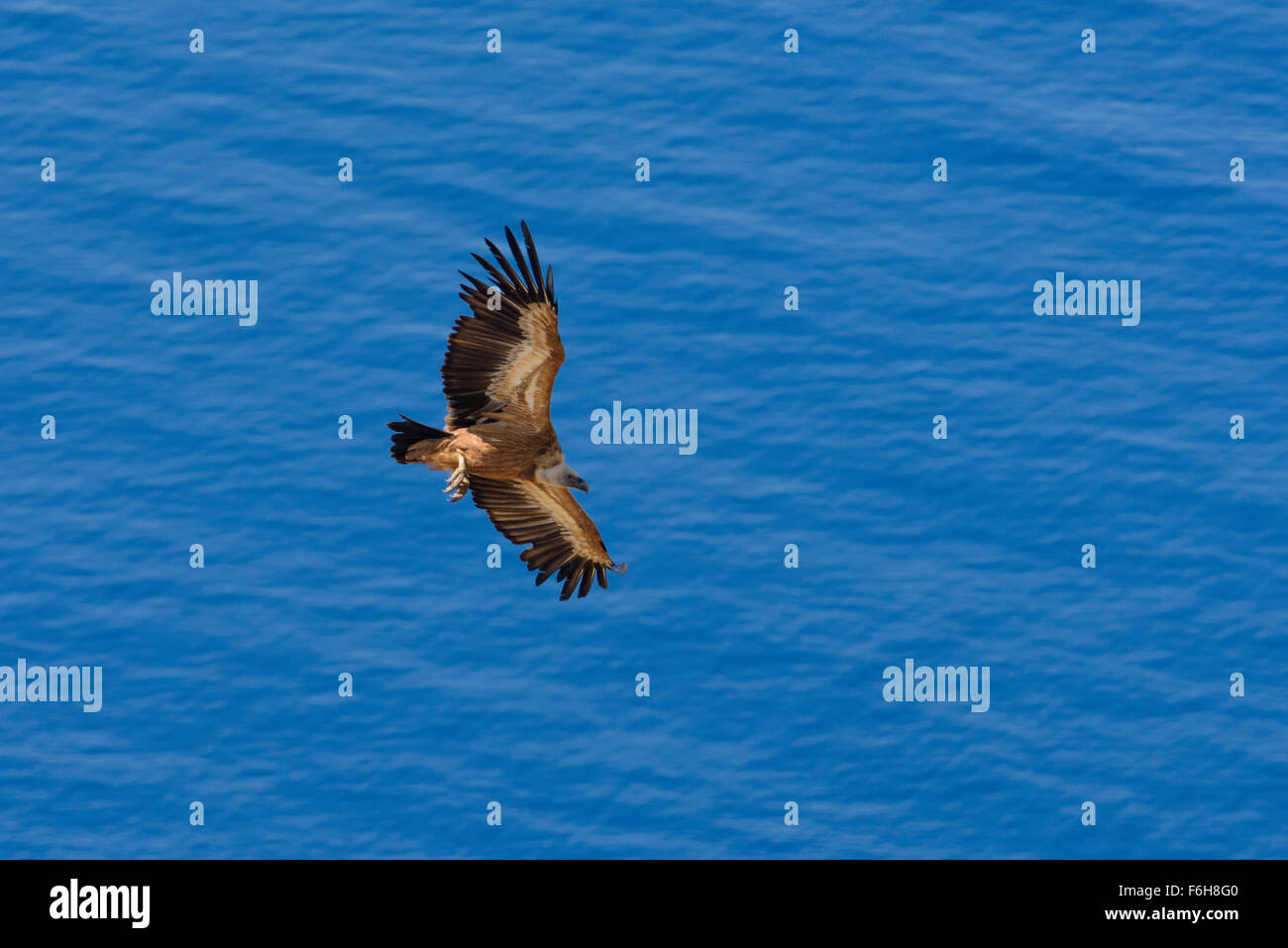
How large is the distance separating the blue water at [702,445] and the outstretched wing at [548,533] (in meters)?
11.2

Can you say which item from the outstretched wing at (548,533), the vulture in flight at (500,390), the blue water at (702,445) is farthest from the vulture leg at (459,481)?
the blue water at (702,445)

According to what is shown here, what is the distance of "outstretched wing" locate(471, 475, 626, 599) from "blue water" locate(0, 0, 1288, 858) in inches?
440

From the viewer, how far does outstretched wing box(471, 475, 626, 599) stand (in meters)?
22.7

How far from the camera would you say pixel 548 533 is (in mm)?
22875

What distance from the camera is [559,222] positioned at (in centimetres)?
4047

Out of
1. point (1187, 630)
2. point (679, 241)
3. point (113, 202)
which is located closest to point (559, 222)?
point (679, 241)

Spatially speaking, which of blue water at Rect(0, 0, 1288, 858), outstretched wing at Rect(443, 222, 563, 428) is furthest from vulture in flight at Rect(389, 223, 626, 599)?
blue water at Rect(0, 0, 1288, 858)

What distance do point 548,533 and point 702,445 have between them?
602 inches
